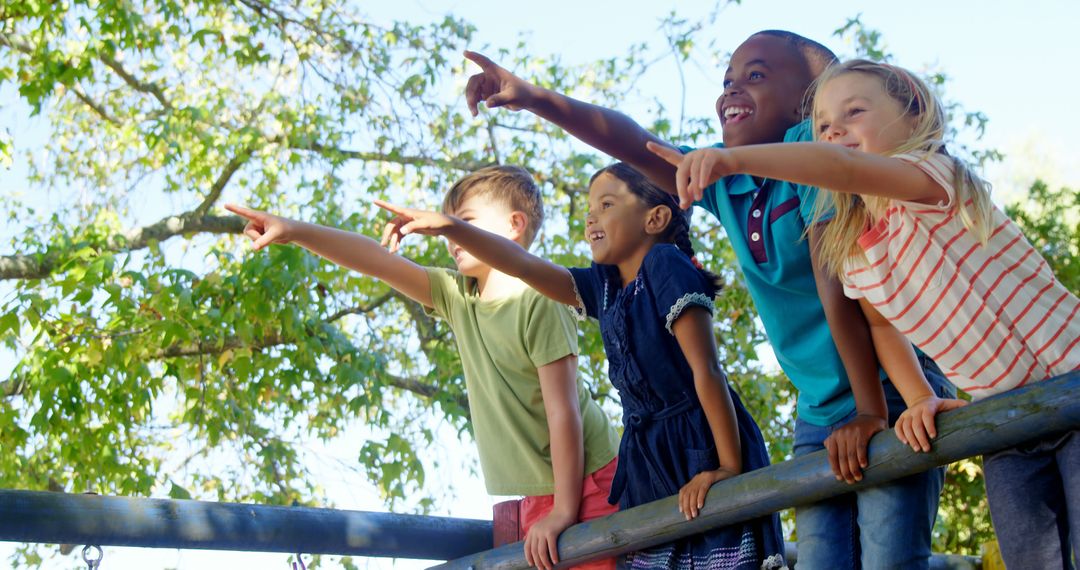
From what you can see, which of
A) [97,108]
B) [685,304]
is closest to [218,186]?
[97,108]

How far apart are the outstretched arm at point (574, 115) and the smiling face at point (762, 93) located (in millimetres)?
160

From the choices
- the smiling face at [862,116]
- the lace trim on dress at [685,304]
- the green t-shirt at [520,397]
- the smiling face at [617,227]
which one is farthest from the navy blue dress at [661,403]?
the smiling face at [862,116]

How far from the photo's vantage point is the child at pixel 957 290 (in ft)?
5.35

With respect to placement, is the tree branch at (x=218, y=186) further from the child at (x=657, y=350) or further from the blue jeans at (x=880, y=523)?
the blue jeans at (x=880, y=523)

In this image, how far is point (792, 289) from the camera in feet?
7.10

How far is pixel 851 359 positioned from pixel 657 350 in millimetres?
512

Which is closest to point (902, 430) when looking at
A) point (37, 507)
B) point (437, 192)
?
point (37, 507)

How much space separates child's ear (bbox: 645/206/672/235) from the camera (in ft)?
8.45

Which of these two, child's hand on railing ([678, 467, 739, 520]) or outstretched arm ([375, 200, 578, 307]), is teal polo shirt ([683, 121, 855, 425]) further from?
outstretched arm ([375, 200, 578, 307])

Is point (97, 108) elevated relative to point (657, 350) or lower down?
elevated

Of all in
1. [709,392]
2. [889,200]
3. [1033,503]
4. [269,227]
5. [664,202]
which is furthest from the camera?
[664,202]

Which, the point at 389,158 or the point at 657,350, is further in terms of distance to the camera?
the point at 389,158

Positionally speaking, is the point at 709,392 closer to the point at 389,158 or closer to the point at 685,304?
the point at 685,304

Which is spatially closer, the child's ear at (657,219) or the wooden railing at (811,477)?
the wooden railing at (811,477)
